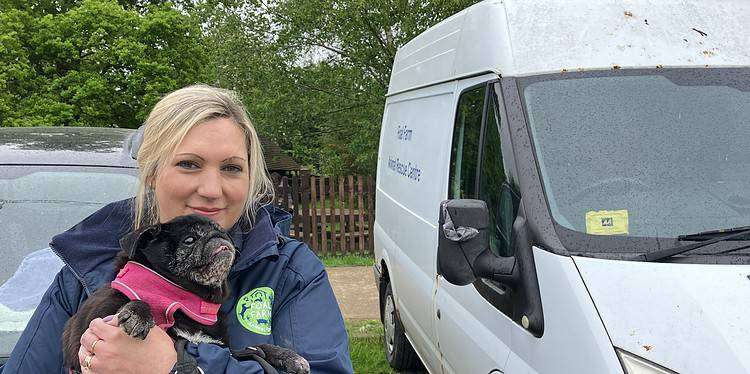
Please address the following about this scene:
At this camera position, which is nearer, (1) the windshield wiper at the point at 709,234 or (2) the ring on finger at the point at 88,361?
(2) the ring on finger at the point at 88,361

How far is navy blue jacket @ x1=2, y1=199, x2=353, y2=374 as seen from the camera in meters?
1.56

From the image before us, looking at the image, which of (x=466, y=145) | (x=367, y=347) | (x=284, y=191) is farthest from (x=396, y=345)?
(x=284, y=191)

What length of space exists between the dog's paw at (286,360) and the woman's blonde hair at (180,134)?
1.34 feet

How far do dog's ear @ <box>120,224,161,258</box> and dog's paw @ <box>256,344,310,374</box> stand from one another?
40 centimetres

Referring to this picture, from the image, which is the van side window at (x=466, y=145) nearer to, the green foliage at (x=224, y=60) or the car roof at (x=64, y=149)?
the car roof at (x=64, y=149)

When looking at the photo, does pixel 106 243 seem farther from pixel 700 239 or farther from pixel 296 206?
pixel 296 206

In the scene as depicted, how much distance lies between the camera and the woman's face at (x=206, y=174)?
5.18ft

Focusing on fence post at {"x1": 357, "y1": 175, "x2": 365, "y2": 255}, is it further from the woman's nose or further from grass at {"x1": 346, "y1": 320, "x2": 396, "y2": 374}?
the woman's nose

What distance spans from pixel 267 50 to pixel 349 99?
2.12 metres

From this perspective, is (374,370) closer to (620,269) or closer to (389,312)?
(389,312)

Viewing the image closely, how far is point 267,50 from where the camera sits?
13.6m

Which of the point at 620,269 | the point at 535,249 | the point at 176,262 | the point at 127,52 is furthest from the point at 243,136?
the point at 127,52

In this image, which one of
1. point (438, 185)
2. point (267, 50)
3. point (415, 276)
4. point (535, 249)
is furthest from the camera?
point (267, 50)

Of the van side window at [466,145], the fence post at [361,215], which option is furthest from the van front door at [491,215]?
the fence post at [361,215]
